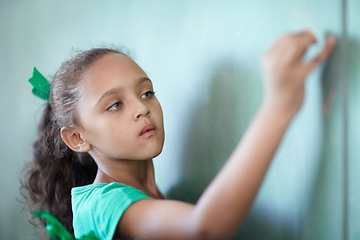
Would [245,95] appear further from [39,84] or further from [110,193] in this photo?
[39,84]

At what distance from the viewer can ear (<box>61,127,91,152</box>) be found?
0.59 metres

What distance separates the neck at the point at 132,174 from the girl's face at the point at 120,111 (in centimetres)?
3

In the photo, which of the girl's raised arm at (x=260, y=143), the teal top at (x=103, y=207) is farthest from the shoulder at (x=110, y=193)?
the girl's raised arm at (x=260, y=143)

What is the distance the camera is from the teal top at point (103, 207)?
1.58ft

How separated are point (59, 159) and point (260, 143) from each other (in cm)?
46

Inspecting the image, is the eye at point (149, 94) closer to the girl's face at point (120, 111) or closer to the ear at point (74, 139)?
the girl's face at point (120, 111)

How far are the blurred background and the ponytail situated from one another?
174 mm

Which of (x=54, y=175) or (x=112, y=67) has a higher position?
(x=112, y=67)

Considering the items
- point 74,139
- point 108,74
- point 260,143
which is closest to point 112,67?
point 108,74

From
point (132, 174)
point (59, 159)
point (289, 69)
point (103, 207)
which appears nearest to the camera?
point (289, 69)

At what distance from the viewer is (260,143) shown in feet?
1.20

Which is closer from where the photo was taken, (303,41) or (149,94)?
(303,41)

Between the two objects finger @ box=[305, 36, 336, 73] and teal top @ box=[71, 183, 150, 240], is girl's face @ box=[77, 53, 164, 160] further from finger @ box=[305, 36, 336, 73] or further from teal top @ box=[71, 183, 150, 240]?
finger @ box=[305, 36, 336, 73]

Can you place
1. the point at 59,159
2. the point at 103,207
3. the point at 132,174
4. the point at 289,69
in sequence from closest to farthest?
the point at 289,69
the point at 103,207
the point at 132,174
the point at 59,159
